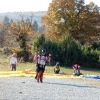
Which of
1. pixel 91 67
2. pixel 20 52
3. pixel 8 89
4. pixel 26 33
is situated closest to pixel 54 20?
pixel 26 33

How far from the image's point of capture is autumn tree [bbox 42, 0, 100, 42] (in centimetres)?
4912

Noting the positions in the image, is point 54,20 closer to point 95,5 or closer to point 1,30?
point 95,5

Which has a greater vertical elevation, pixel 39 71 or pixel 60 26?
pixel 60 26

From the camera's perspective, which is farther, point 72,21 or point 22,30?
point 22,30

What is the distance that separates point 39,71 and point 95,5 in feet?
118

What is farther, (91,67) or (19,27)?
(19,27)

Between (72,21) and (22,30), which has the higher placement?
(72,21)

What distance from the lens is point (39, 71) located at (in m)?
18.3

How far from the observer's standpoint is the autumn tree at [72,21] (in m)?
49.1

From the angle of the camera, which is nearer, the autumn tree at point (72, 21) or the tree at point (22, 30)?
the autumn tree at point (72, 21)

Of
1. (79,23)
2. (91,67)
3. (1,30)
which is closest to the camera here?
(91,67)

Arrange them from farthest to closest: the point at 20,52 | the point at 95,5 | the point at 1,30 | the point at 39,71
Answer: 1. the point at 1,30
2. the point at 95,5
3. the point at 20,52
4. the point at 39,71

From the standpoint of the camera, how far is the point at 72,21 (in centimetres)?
4891

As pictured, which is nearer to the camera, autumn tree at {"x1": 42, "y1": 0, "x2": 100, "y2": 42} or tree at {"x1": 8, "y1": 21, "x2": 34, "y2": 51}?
autumn tree at {"x1": 42, "y1": 0, "x2": 100, "y2": 42}
